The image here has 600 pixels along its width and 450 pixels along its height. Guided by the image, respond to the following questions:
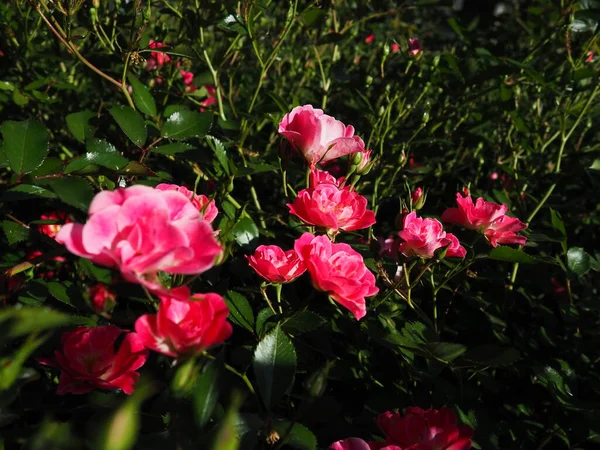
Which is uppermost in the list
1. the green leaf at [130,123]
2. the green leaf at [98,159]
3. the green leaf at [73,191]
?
the green leaf at [73,191]

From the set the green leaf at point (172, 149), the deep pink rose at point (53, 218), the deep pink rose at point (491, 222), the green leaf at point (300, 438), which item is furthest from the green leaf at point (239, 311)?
the deep pink rose at point (53, 218)

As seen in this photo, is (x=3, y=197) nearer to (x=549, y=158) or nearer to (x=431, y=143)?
(x=431, y=143)

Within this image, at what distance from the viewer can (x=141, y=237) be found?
508 mm

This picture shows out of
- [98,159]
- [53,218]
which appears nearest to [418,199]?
[98,159]

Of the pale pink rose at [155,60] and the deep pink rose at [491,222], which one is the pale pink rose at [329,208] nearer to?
the deep pink rose at [491,222]

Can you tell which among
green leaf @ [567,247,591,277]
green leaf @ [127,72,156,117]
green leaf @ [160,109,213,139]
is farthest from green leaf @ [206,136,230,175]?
green leaf @ [567,247,591,277]

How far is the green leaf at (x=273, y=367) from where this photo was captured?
24.7 inches

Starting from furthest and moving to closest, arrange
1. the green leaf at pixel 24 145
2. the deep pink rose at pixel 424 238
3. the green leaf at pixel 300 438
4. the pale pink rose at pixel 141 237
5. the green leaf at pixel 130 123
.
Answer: the green leaf at pixel 130 123 < the deep pink rose at pixel 424 238 < the green leaf at pixel 24 145 < the green leaf at pixel 300 438 < the pale pink rose at pixel 141 237

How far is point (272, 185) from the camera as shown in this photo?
1.66 meters

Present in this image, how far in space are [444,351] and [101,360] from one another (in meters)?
0.48

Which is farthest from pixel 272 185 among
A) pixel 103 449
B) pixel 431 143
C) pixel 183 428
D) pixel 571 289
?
pixel 103 449

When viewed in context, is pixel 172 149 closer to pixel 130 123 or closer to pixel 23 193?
pixel 130 123

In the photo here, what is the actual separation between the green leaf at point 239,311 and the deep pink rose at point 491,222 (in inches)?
16.8

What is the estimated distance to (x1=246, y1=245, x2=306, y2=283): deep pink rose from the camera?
0.77 m
